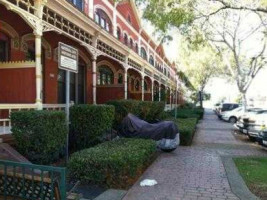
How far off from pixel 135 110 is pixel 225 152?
4.55 m

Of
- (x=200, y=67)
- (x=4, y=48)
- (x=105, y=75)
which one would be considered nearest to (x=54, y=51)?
(x=4, y=48)

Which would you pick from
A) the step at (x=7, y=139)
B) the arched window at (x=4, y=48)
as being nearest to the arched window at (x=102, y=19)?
the arched window at (x=4, y=48)

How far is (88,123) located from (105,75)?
12.5 metres

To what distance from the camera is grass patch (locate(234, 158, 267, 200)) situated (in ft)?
26.0

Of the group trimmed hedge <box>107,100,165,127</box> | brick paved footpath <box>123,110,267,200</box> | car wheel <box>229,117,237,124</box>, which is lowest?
brick paved footpath <box>123,110,267,200</box>

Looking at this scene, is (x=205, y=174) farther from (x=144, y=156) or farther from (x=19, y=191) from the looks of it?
(x=19, y=191)

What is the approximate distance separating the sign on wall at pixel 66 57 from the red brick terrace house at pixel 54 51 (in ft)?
3.44

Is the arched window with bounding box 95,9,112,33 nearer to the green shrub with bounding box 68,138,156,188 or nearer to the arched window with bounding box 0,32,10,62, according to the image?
the arched window with bounding box 0,32,10,62

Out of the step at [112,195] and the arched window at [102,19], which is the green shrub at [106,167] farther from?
the arched window at [102,19]

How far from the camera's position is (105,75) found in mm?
23297

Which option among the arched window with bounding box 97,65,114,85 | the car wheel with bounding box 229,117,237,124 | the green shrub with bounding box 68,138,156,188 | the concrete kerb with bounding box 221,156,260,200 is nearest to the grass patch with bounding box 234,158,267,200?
the concrete kerb with bounding box 221,156,260,200

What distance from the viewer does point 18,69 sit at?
33.1 ft

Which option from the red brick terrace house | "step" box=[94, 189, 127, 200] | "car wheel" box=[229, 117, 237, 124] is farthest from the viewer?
"car wheel" box=[229, 117, 237, 124]

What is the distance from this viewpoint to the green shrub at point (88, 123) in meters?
11.0
